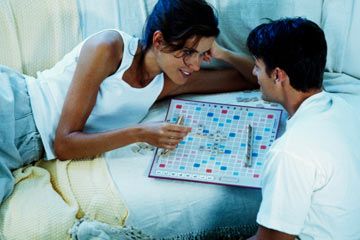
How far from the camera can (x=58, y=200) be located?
4.96ft

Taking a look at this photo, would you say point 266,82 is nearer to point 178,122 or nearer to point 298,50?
point 298,50

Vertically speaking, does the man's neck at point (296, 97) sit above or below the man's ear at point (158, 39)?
below

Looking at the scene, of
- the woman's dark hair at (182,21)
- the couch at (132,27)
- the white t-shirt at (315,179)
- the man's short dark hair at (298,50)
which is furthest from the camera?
the couch at (132,27)

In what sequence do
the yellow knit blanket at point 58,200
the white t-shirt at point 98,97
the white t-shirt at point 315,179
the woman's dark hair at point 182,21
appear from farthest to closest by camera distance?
the white t-shirt at point 98,97, the woman's dark hair at point 182,21, the yellow knit blanket at point 58,200, the white t-shirt at point 315,179

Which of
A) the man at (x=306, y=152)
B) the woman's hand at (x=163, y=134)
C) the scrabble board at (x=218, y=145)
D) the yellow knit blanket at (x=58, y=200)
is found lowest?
the yellow knit blanket at (x=58, y=200)

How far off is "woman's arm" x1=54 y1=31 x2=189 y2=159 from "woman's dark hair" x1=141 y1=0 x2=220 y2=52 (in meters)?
0.18

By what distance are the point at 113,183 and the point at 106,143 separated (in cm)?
13

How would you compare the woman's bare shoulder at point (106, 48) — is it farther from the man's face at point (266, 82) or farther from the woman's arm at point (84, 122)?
the man's face at point (266, 82)

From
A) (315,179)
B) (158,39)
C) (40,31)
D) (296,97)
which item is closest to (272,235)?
(315,179)

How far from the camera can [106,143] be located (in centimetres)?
161

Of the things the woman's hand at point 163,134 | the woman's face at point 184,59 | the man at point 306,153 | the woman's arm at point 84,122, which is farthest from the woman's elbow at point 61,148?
the man at point 306,153

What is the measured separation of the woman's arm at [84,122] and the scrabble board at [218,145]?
0.24 ft

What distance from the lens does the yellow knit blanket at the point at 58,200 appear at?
145 centimetres

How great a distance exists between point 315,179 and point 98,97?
0.80m
